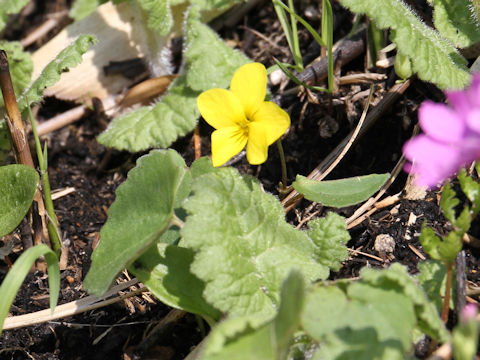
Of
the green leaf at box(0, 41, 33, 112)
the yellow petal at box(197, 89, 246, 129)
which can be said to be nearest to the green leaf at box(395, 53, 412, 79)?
the yellow petal at box(197, 89, 246, 129)

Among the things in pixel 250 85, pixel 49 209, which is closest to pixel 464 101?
pixel 250 85

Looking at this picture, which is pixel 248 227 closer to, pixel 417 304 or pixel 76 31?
pixel 417 304

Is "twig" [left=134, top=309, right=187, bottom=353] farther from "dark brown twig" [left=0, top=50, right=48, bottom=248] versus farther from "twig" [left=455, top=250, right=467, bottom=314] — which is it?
"twig" [left=455, top=250, right=467, bottom=314]

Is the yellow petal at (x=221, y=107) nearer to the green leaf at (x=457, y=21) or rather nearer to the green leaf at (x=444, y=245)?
the green leaf at (x=444, y=245)

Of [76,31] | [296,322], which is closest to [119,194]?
[296,322]

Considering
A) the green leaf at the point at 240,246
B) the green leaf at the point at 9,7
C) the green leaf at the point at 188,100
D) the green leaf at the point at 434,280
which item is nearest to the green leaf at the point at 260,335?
the green leaf at the point at 240,246

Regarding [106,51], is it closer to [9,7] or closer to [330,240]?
[9,7]

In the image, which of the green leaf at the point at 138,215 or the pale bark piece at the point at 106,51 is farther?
the pale bark piece at the point at 106,51
